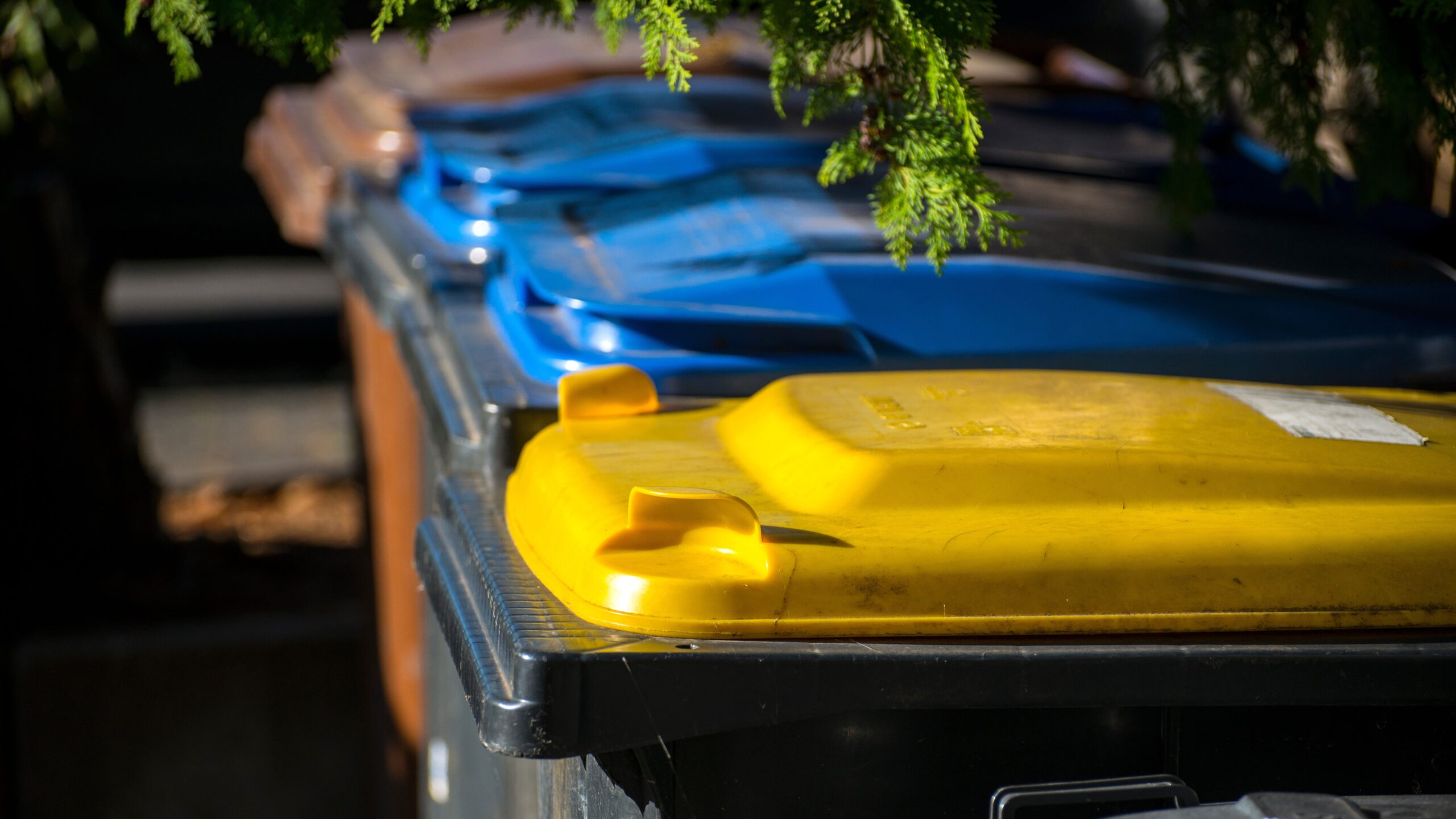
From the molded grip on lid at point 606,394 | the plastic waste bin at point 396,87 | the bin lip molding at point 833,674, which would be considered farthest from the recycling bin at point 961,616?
the plastic waste bin at point 396,87

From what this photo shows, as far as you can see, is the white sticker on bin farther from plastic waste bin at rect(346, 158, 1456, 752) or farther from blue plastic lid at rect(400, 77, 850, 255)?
blue plastic lid at rect(400, 77, 850, 255)

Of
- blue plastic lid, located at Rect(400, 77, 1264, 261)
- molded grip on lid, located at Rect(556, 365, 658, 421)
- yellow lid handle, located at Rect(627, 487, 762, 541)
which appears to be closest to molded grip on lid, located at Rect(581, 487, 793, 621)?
yellow lid handle, located at Rect(627, 487, 762, 541)

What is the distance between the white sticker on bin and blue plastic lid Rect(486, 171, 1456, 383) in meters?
0.28

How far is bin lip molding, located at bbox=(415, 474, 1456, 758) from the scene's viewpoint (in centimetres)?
135

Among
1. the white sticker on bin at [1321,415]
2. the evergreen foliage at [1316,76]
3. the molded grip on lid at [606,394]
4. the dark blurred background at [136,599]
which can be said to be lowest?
the dark blurred background at [136,599]

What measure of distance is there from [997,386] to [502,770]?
88 cm

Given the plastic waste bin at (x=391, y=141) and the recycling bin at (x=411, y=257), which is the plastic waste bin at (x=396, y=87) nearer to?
the plastic waste bin at (x=391, y=141)

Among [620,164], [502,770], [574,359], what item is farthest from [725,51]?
[502,770]

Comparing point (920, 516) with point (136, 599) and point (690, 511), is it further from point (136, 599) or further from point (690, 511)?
point (136, 599)

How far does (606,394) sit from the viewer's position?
6.22 feet

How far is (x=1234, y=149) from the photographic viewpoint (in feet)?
11.3

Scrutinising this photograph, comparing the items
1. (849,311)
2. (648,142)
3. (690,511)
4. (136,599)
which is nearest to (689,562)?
(690,511)

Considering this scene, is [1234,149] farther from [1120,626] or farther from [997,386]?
[1120,626]

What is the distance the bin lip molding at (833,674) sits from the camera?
53.3 inches
